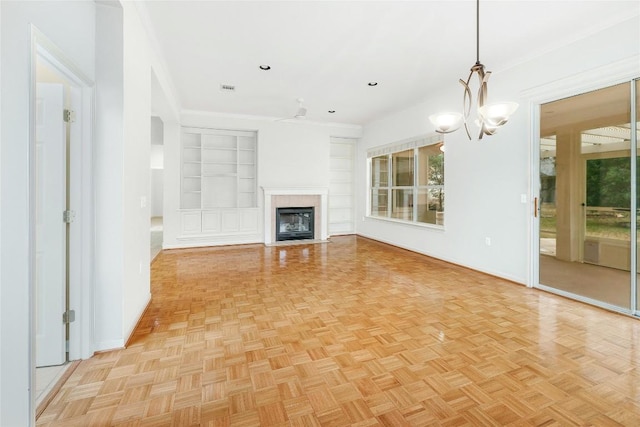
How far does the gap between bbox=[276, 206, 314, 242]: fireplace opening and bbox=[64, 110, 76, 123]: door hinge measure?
491cm

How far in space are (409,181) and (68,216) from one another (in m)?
5.48

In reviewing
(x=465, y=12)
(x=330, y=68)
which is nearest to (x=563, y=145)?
(x=465, y=12)

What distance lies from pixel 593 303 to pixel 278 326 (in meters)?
3.18

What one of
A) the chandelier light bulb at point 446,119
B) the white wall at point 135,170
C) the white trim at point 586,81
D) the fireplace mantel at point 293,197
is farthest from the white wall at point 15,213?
the fireplace mantel at point 293,197

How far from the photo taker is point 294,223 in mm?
7152

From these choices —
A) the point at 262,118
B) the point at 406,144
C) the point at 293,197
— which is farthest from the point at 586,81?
the point at 262,118

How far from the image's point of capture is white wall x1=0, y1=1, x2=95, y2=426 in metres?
1.25

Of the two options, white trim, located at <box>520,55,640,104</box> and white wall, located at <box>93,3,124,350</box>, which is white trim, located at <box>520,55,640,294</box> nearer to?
white trim, located at <box>520,55,640,104</box>

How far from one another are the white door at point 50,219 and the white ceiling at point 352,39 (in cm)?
145

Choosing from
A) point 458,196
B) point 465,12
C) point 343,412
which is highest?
point 465,12

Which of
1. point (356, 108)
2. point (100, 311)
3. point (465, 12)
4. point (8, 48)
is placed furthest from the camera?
point (356, 108)

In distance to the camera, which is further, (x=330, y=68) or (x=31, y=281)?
(x=330, y=68)

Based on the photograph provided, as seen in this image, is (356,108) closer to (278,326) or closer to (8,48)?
(278,326)

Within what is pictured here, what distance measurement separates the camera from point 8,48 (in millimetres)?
1254
